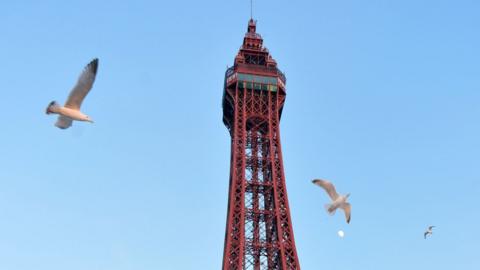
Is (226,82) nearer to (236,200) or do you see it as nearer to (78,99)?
(236,200)

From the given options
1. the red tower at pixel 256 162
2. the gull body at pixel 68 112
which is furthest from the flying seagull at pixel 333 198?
the red tower at pixel 256 162

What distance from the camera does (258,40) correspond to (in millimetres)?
63750

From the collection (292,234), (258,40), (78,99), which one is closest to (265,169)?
(292,234)

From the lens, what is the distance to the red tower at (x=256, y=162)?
5209 cm

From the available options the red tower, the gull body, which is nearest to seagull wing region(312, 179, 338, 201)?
the gull body

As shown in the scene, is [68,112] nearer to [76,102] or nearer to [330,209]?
[76,102]

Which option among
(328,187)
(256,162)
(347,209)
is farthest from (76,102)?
(256,162)

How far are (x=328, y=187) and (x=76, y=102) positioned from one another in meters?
7.28

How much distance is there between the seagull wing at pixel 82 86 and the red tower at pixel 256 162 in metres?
35.9

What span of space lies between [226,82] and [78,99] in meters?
44.0

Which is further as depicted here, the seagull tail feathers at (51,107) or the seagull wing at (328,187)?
the seagull wing at (328,187)

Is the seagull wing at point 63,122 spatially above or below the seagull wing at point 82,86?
below

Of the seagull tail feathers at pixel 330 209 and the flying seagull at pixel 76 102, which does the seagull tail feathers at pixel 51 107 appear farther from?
the seagull tail feathers at pixel 330 209

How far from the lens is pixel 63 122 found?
16.0 m
